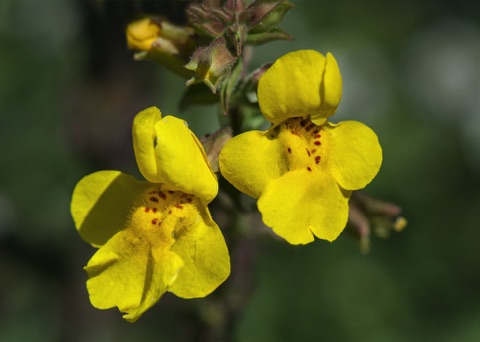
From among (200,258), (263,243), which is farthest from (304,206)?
(263,243)

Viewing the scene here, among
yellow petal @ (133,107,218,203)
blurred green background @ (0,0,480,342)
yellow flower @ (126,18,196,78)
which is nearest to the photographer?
yellow petal @ (133,107,218,203)

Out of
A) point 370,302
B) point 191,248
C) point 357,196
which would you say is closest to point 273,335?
point 370,302

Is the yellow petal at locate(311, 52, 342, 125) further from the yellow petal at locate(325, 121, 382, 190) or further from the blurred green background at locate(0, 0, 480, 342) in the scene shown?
the blurred green background at locate(0, 0, 480, 342)

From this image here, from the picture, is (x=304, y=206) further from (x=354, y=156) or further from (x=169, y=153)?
(x=169, y=153)

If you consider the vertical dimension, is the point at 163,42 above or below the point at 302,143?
above

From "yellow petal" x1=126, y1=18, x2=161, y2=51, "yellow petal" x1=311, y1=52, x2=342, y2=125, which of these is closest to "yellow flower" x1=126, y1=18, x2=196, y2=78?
"yellow petal" x1=126, y1=18, x2=161, y2=51

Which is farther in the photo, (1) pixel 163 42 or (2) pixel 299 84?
(1) pixel 163 42

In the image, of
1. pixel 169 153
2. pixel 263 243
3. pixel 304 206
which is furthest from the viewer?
pixel 263 243

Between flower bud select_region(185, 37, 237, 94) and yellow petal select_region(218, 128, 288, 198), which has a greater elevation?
flower bud select_region(185, 37, 237, 94)

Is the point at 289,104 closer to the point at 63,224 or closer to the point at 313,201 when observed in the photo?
the point at 313,201

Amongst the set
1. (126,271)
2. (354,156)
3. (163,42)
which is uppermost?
(163,42)
